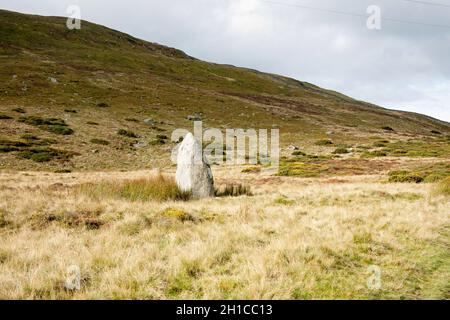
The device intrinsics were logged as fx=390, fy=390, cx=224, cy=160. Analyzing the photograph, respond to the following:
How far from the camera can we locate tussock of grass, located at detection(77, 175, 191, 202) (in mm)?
15859

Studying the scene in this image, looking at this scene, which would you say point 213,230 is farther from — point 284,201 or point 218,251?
point 284,201

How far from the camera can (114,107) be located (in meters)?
64.6

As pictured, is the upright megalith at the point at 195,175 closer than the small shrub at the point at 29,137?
Yes

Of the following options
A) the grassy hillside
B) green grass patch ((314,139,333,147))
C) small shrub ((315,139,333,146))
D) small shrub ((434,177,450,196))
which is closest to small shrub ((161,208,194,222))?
small shrub ((434,177,450,196))

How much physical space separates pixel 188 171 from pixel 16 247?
414 inches

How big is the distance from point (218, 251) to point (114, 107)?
60.8 meters

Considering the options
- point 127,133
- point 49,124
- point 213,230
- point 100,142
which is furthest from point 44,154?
point 213,230

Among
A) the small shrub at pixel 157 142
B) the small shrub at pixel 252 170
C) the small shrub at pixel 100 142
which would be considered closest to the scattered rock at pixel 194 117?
the small shrub at pixel 157 142

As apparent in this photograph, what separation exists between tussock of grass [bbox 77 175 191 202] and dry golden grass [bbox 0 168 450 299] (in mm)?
2448

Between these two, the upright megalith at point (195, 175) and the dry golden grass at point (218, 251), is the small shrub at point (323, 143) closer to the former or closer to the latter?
the upright megalith at point (195, 175)

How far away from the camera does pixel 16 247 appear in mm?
7824

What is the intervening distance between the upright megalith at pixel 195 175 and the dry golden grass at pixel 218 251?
4.29m

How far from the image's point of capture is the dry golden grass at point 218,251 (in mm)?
5980

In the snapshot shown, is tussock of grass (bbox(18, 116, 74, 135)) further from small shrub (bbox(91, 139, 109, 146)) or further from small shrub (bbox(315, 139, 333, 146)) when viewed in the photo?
small shrub (bbox(315, 139, 333, 146))
